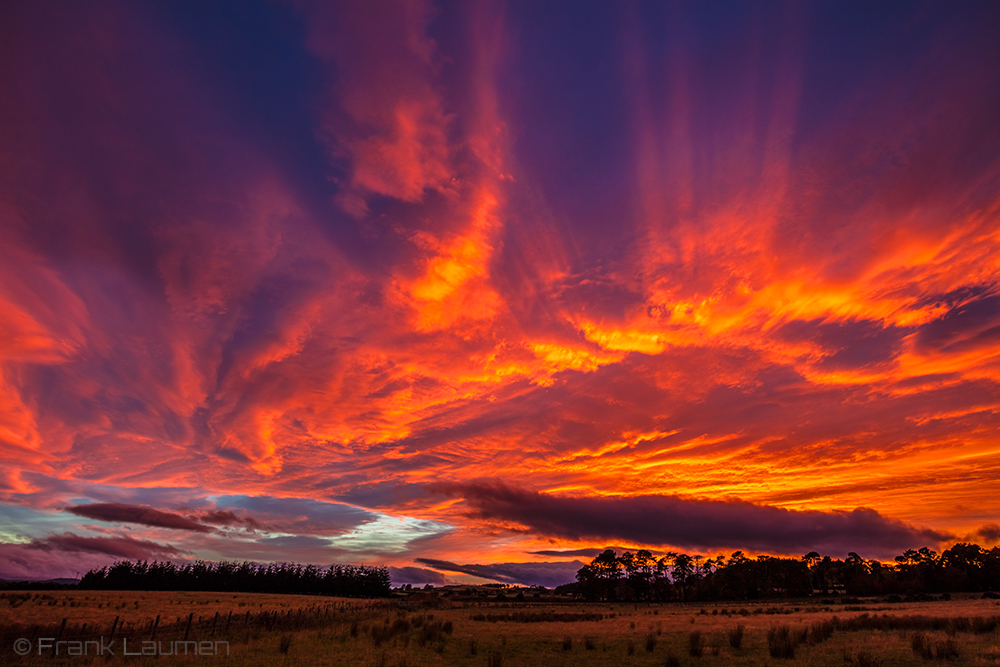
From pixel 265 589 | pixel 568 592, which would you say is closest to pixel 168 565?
pixel 265 589

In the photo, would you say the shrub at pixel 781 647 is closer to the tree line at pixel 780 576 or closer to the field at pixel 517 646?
the field at pixel 517 646

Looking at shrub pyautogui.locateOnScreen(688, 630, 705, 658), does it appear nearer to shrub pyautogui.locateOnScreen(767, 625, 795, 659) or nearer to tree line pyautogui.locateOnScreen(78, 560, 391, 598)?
shrub pyautogui.locateOnScreen(767, 625, 795, 659)

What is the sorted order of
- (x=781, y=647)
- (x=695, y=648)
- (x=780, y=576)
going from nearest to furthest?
1. (x=781, y=647)
2. (x=695, y=648)
3. (x=780, y=576)

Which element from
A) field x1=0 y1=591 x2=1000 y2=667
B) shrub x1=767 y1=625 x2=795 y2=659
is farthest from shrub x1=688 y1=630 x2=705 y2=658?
shrub x1=767 y1=625 x2=795 y2=659

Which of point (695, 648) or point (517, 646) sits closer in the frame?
point (695, 648)

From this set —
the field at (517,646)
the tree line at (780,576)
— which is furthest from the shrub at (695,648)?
the tree line at (780,576)

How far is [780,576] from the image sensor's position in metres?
123

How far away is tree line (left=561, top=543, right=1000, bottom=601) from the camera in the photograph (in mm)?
96438

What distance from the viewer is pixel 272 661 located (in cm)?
1980

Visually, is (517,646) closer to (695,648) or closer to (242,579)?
(695,648)

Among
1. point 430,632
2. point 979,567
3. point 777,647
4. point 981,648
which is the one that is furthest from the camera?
point 979,567

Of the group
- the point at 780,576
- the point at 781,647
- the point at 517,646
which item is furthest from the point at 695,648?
the point at 780,576

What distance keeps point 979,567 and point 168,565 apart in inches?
9449

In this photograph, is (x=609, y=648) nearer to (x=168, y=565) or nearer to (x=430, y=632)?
(x=430, y=632)
